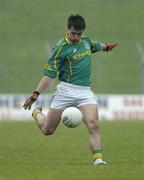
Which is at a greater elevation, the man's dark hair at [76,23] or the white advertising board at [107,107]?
the white advertising board at [107,107]

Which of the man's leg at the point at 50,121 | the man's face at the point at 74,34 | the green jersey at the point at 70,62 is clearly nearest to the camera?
the man's face at the point at 74,34

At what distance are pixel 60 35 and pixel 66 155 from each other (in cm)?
3313

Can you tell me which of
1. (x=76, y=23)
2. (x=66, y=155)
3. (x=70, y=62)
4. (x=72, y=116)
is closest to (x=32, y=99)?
(x=72, y=116)

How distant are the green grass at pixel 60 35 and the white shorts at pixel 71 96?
2459cm

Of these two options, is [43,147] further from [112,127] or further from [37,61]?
[37,61]

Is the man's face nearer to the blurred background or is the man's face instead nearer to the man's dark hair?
the man's dark hair

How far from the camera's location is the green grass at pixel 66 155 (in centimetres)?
1083

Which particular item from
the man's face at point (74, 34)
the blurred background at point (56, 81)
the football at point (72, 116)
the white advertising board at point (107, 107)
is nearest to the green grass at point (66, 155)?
the blurred background at point (56, 81)

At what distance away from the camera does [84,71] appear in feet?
42.1

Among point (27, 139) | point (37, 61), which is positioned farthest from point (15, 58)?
point (27, 139)

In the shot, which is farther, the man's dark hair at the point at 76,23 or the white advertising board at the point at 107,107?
the white advertising board at the point at 107,107

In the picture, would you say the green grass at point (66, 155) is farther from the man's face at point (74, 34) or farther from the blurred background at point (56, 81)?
the man's face at point (74, 34)

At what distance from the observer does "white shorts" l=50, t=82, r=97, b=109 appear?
506 inches

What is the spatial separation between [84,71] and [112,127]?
12929 millimetres
